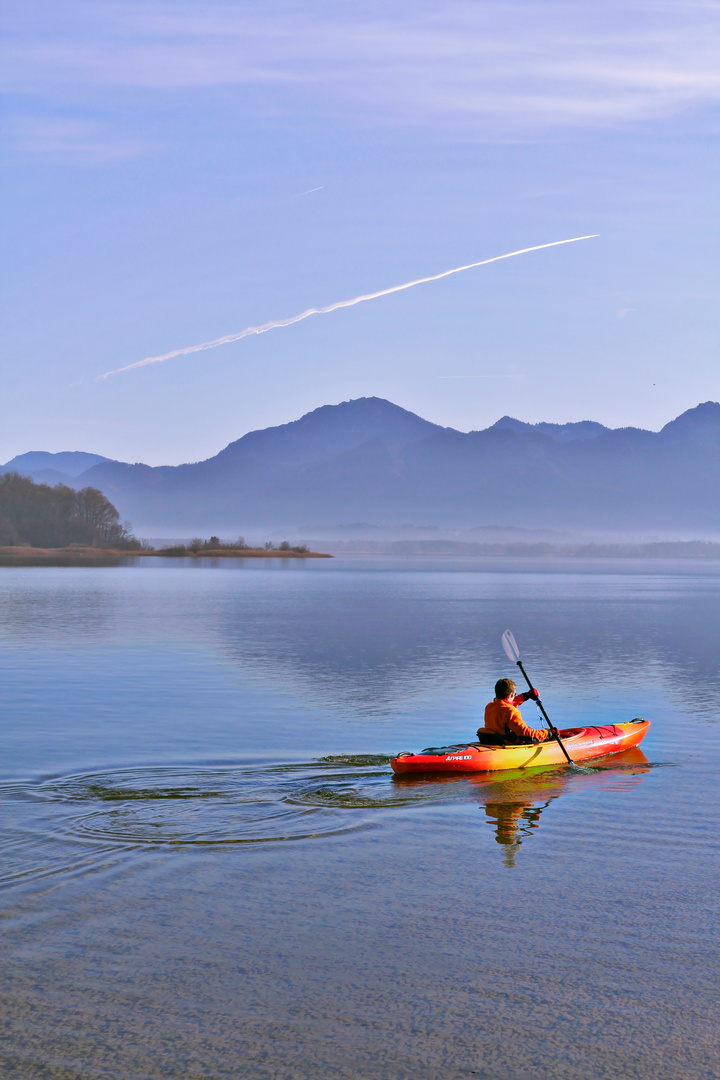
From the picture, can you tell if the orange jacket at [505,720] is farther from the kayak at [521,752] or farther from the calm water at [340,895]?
the calm water at [340,895]

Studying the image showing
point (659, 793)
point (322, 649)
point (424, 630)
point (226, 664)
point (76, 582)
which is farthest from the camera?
point (76, 582)

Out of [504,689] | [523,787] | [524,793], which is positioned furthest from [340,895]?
[504,689]

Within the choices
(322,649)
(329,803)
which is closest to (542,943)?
(329,803)

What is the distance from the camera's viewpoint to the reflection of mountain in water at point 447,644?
32.7 metres

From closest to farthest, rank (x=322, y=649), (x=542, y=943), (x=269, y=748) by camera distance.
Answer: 1. (x=542, y=943)
2. (x=269, y=748)
3. (x=322, y=649)

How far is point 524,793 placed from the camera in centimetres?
1798

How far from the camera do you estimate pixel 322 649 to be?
43.4 m

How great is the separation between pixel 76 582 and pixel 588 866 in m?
96.7

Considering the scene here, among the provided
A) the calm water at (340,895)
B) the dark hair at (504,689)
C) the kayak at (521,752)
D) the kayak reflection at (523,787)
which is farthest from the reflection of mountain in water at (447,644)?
the dark hair at (504,689)

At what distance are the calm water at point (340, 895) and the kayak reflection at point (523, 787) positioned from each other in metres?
0.08

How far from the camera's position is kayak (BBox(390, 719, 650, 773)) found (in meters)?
18.2

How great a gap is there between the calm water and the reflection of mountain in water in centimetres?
332

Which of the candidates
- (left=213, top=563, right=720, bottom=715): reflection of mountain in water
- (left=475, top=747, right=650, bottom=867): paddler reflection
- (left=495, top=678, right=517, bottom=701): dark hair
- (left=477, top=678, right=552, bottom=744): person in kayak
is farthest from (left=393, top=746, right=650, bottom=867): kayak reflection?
(left=213, top=563, right=720, bottom=715): reflection of mountain in water

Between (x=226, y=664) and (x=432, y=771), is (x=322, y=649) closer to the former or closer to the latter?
(x=226, y=664)
